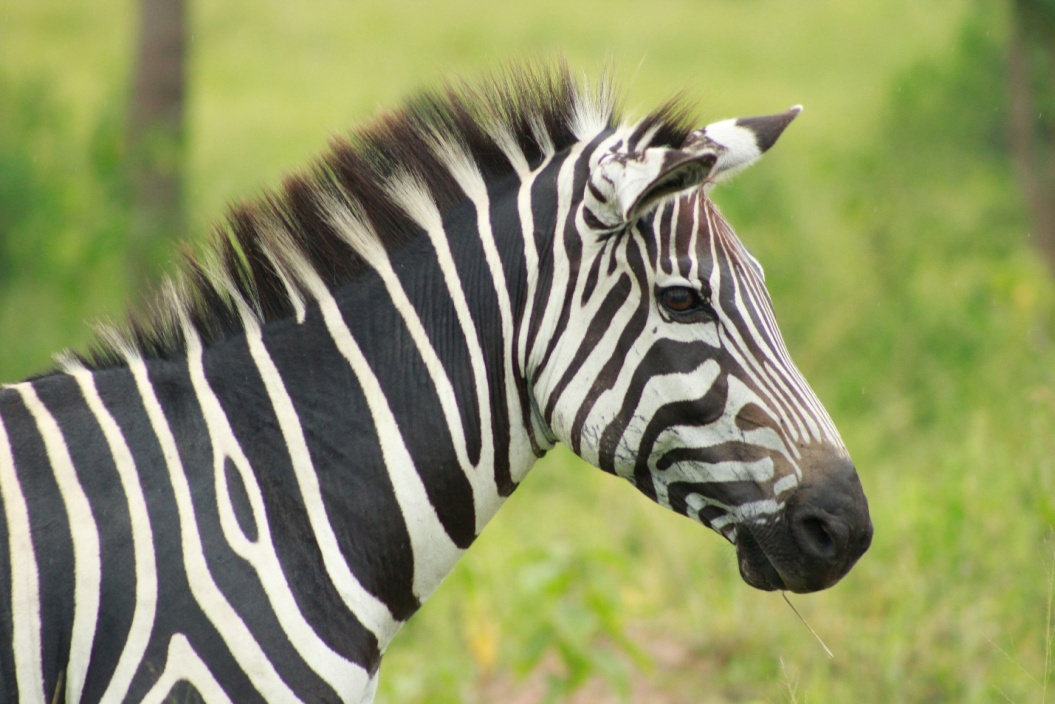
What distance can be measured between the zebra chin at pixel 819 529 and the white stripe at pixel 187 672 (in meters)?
1.32

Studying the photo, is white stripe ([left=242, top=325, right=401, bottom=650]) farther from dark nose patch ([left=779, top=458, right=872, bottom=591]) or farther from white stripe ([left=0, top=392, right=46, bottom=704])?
dark nose patch ([left=779, top=458, right=872, bottom=591])

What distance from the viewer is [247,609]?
2.43m

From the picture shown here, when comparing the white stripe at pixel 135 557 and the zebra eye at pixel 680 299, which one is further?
the zebra eye at pixel 680 299

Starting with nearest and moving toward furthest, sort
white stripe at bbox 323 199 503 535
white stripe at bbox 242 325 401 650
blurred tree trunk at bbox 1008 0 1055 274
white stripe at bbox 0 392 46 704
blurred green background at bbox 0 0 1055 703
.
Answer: white stripe at bbox 0 392 46 704, white stripe at bbox 242 325 401 650, white stripe at bbox 323 199 503 535, blurred green background at bbox 0 0 1055 703, blurred tree trunk at bbox 1008 0 1055 274

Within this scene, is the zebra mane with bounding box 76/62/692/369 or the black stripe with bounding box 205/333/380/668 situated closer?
the black stripe with bounding box 205/333/380/668

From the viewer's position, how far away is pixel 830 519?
2477 mm

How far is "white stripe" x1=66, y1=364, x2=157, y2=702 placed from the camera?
234 cm

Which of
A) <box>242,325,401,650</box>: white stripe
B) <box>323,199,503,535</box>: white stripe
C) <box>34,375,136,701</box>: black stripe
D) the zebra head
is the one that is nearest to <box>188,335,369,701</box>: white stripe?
<box>242,325,401,650</box>: white stripe

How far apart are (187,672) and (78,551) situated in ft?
1.22

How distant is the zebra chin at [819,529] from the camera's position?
8.16ft

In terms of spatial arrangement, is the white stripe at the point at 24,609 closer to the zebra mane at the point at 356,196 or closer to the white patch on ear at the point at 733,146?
the zebra mane at the point at 356,196

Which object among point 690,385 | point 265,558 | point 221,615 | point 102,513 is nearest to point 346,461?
point 265,558

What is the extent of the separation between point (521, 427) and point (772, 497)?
67 centimetres

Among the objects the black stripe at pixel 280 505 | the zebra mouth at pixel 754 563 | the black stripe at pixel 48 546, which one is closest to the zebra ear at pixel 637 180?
the zebra mouth at pixel 754 563
